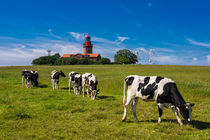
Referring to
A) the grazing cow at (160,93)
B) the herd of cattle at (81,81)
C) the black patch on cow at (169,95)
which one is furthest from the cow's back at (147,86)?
the herd of cattle at (81,81)

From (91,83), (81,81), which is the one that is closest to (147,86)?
(91,83)

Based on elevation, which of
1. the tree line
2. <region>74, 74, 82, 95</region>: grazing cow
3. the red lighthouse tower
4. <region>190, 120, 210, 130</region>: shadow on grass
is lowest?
<region>190, 120, 210, 130</region>: shadow on grass

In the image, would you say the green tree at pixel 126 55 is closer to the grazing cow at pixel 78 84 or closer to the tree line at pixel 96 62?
the tree line at pixel 96 62

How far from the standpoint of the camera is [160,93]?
808 centimetres

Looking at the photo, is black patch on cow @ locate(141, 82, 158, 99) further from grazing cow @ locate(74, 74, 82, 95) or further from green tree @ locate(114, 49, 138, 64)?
green tree @ locate(114, 49, 138, 64)

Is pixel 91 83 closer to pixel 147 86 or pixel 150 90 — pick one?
pixel 147 86

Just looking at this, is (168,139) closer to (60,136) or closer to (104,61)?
(60,136)

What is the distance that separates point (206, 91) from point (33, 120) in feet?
52.3

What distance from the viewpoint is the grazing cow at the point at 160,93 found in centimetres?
779

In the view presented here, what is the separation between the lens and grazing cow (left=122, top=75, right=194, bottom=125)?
25.6ft

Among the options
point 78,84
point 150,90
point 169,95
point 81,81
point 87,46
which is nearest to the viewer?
point 169,95

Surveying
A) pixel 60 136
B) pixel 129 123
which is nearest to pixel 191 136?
pixel 129 123

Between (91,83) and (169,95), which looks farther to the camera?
(91,83)

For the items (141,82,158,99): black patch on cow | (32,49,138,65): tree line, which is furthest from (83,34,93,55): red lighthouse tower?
(141,82,158,99): black patch on cow
